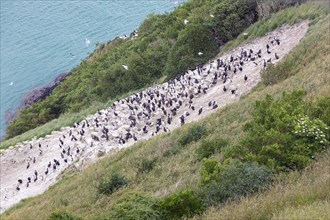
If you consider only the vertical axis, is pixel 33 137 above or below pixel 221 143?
below

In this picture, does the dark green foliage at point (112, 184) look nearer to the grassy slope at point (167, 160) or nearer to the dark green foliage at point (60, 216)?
the grassy slope at point (167, 160)

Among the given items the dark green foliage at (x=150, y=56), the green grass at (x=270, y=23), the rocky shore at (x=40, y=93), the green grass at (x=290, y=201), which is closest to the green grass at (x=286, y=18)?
the green grass at (x=270, y=23)

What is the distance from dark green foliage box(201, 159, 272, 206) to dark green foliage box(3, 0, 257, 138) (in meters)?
21.1

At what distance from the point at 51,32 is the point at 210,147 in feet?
156

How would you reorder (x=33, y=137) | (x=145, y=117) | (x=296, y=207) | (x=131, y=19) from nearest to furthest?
(x=296, y=207)
(x=145, y=117)
(x=33, y=137)
(x=131, y=19)

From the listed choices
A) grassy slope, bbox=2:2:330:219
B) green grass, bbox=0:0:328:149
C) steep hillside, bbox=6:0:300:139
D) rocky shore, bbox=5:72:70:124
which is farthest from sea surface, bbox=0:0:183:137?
grassy slope, bbox=2:2:330:219

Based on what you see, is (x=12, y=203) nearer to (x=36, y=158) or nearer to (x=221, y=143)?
(x=36, y=158)

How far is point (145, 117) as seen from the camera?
24.1 m

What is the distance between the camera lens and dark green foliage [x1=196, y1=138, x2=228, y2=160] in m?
13.4

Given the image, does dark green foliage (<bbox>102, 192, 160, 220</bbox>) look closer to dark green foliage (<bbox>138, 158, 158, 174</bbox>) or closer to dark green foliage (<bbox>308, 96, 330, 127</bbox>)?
dark green foliage (<bbox>308, 96, 330, 127</bbox>)

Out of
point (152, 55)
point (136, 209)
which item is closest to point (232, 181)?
point (136, 209)

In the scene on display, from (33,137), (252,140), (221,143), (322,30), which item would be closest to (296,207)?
(252,140)

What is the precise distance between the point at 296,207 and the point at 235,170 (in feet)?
7.38

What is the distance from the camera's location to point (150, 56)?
121 feet
